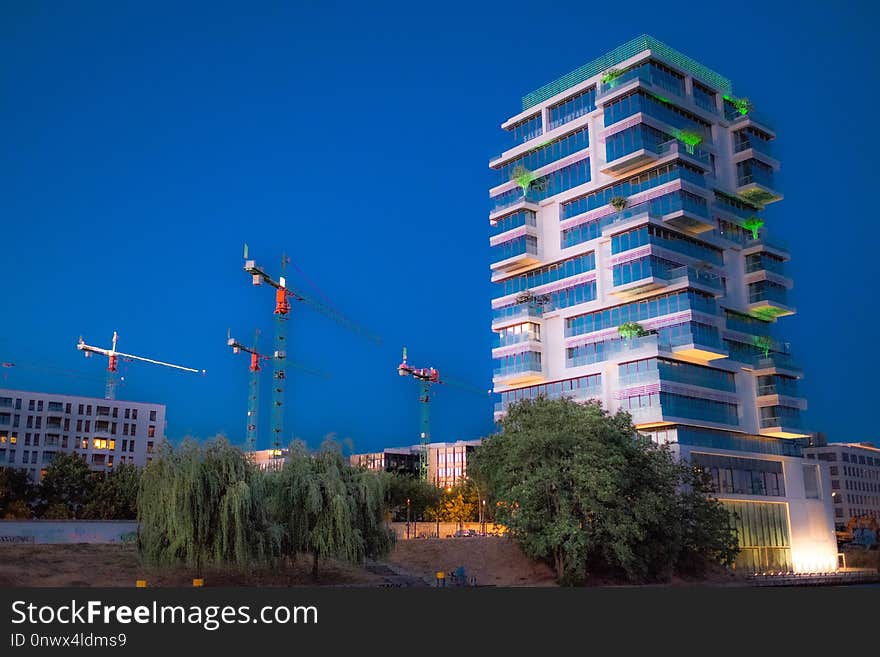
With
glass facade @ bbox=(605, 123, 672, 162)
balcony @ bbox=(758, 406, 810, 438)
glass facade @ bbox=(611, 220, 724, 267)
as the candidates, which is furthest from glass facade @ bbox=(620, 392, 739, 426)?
glass facade @ bbox=(605, 123, 672, 162)

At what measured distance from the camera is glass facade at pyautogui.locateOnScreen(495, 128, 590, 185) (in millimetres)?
99500

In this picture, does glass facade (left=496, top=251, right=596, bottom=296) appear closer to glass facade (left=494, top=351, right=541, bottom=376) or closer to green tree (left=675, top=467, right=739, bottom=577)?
glass facade (left=494, top=351, right=541, bottom=376)

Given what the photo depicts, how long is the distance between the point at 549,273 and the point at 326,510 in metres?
53.4

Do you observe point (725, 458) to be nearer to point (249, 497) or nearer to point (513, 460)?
point (513, 460)

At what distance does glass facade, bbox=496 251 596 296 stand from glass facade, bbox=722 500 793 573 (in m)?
28.3

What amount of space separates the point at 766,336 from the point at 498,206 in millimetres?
33534

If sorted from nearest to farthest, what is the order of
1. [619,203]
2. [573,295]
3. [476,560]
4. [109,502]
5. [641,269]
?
[476,560] < [641,269] < [619,203] < [573,295] < [109,502]

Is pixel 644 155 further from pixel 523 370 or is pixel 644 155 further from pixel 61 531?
pixel 61 531

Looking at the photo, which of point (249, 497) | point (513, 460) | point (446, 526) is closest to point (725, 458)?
point (446, 526)

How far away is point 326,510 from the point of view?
52969 millimetres

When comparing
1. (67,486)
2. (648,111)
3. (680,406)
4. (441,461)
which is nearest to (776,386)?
(680,406)

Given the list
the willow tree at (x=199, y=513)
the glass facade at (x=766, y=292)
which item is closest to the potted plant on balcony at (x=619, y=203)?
the glass facade at (x=766, y=292)

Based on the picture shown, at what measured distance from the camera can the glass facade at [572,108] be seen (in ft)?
326

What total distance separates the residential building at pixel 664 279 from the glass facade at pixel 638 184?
0.55 feet
